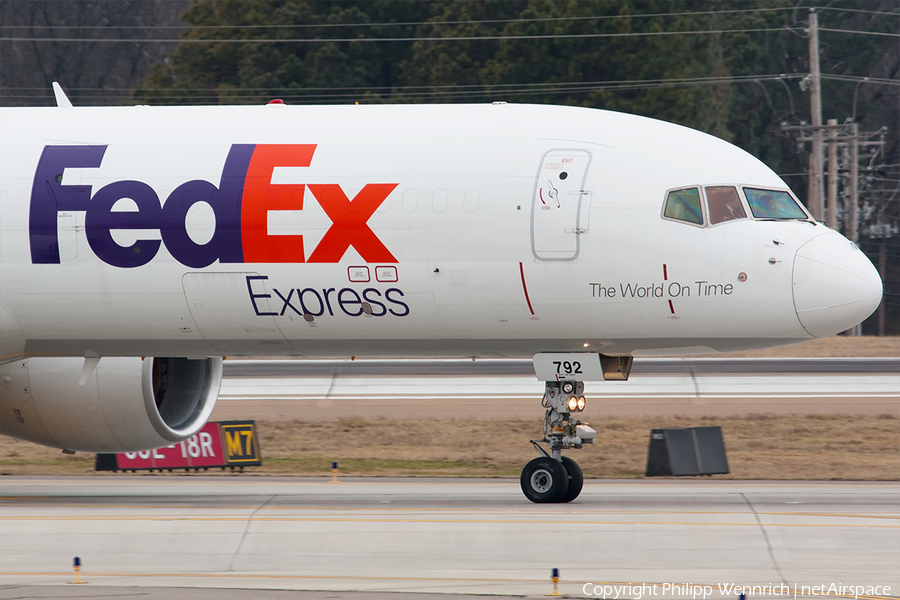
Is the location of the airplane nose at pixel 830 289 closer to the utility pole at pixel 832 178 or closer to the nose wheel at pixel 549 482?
the nose wheel at pixel 549 482

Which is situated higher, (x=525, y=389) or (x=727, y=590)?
(x=525, y=389)

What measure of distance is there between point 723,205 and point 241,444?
12.3 metres

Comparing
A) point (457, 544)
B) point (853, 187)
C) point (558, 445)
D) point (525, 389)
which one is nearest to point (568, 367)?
point (558, 445)

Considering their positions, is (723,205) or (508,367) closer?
(723,205)

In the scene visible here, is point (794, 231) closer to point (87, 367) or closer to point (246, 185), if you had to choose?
point (246, 185)

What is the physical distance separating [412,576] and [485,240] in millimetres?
5267

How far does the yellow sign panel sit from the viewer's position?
80.6 feet

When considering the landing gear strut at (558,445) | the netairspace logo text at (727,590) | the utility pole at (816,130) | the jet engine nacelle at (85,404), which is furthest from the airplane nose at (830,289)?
the utility pole at (816,130)

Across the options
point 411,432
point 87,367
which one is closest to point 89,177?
point 87,367

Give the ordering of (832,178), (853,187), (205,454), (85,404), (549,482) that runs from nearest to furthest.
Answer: (549,482) < (85,404) < (205,454) < (832,178) < (853,187)

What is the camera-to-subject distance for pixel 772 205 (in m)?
16.3

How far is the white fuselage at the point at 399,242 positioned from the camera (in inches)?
633

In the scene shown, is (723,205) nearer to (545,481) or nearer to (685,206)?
(685,206)

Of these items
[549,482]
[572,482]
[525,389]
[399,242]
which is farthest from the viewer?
[525,389]
